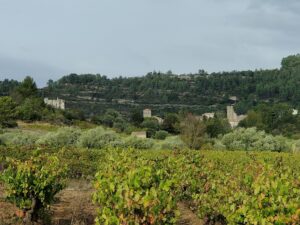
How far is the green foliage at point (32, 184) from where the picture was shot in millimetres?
8344

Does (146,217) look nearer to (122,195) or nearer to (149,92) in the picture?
(122,195)

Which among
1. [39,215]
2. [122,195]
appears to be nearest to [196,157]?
[39,215]

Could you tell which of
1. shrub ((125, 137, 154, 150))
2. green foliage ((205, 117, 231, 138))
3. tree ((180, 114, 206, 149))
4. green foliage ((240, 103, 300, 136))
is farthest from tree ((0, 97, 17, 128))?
green foliage ((240, 103, 300, 136))

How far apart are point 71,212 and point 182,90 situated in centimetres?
10919

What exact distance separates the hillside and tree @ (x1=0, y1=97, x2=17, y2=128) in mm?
38911

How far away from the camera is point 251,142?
3541cm

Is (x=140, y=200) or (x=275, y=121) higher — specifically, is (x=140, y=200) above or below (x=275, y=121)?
above

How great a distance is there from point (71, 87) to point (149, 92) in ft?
62.1

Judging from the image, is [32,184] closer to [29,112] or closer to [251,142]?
[251,142]

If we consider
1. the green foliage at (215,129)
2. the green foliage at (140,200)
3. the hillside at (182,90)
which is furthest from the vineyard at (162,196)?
the hillside at (182,90)

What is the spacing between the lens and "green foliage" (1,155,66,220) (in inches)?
328

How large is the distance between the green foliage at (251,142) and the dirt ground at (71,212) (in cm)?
2102

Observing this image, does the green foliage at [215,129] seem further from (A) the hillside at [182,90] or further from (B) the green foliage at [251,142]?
(A) the hillside at [182,90]

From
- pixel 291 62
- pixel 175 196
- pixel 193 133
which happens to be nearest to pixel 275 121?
pixel 193 133
